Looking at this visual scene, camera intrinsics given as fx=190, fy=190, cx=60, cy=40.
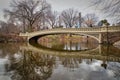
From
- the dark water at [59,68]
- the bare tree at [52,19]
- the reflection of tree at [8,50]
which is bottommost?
the dark water at [59,68]

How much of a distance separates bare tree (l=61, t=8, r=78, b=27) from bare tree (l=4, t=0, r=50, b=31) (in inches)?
838

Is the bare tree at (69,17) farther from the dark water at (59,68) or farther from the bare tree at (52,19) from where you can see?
the dark water at (59,68)

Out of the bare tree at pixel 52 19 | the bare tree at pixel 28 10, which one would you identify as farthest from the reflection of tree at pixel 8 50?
the bare tree at pixel 52 19

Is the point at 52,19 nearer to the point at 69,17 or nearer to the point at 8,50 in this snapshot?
the point at 69,17

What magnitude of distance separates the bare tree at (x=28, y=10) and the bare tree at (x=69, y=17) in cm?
2129

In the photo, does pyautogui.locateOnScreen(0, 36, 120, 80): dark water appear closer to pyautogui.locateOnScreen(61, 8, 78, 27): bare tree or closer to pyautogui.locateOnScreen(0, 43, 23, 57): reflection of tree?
pyautogui.locateOnScreen(0, 43, 23, 57): reflection of tree

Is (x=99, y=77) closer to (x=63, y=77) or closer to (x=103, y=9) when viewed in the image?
(x=63, y=77)

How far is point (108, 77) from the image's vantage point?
801cm

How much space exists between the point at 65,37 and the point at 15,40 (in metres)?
21.5

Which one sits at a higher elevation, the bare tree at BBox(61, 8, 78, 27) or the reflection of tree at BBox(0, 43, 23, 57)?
the bare tree at BBox(61, 8, 78, 27)

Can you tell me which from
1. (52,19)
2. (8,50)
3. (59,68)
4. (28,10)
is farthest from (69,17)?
(59,68)

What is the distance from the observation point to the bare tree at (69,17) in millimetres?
68694

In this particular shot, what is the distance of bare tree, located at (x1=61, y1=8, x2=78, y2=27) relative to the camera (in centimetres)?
6869

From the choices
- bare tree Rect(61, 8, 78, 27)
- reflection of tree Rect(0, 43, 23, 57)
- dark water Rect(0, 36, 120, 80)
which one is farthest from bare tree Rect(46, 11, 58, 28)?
dark water Rect(0, 36, 120, 80)
